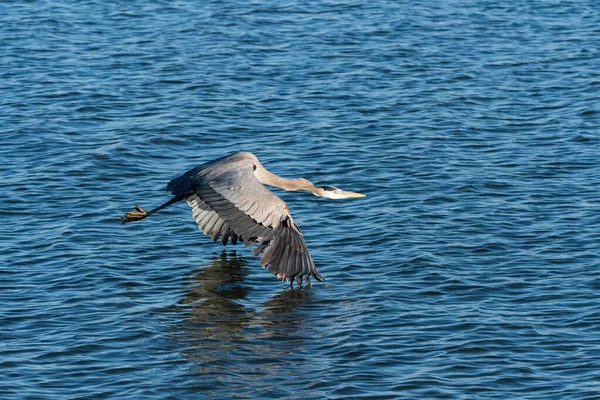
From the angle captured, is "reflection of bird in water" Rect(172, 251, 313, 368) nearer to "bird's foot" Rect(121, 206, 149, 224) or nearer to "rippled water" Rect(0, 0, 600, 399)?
"rippled water" Rect(0, 0, 600, 399)

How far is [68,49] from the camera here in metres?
22.9

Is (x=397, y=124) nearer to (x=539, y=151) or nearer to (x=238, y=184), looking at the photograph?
(x=539, y=151)

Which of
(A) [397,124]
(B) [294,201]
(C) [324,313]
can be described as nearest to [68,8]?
(A) [397,124]

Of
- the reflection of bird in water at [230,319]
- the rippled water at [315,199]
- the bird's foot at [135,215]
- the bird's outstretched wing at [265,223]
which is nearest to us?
the rippled water at [315,199]

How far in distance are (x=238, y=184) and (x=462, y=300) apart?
108 inches

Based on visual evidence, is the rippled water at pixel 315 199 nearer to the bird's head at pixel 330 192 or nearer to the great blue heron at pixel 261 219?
the great blue heron at pixel 261 219

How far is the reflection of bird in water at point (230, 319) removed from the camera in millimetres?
10734

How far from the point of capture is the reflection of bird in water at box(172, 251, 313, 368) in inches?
423

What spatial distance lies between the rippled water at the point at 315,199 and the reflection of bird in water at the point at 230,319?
34mm

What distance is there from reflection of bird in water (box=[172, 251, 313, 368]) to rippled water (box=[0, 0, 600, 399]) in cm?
3

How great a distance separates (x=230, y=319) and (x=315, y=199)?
14.4 feet

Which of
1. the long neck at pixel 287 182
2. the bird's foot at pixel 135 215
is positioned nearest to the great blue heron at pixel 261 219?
Answer: the long neck at pixel 287 182

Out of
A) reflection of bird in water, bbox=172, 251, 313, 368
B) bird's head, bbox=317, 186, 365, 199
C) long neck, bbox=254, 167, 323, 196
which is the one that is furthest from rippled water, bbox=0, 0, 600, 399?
long neck, bbox=254, 167, 323, 196

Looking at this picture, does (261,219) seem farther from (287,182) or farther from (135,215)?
(135,215)
